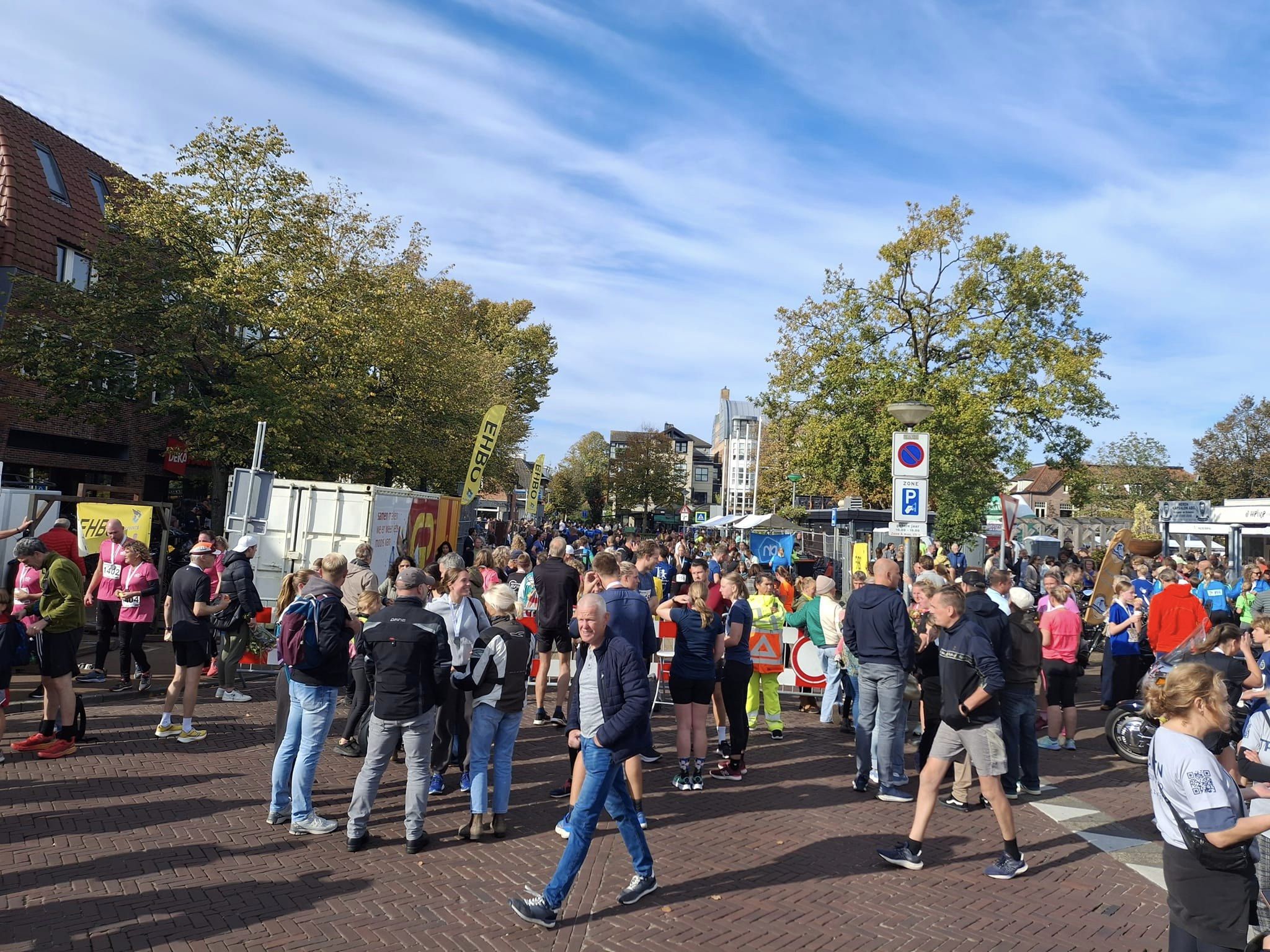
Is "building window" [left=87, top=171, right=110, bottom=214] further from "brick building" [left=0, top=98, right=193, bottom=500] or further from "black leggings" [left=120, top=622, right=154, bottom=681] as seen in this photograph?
"black leggings" [left=120, top=622, right=154, bottom=681]

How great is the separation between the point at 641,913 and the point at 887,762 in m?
3.07

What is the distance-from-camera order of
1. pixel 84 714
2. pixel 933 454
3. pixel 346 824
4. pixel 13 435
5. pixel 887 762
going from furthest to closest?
pixel 933 454 < pixel 13 435 < pixel 84 714 < pixel 887 762 < pixel 346 824

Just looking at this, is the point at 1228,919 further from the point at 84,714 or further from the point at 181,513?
the point at 181,513

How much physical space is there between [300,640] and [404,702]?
2.93 ft

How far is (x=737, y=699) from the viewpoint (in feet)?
24.9

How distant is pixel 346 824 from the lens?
609 centimetres

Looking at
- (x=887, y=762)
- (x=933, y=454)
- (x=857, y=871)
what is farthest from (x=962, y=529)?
(x=857, y=871)

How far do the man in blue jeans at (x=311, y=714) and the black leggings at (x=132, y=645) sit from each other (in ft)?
13.3

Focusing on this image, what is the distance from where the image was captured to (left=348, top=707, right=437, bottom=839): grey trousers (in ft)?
18.3

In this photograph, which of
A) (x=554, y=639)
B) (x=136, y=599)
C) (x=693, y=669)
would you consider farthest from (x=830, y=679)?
(x=136, y=599)

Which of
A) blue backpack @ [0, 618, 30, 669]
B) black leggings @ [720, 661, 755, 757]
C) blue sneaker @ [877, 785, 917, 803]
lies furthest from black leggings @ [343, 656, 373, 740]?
blue sneaker @ [877, 785, 917, 803]

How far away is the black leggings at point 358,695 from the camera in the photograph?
25.2ft

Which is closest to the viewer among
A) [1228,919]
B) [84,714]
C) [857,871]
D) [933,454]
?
[1228,919]

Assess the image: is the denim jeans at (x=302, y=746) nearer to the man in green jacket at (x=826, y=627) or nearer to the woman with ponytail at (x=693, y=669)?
the woman with ponytail at (x=693, y=669)
